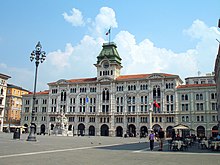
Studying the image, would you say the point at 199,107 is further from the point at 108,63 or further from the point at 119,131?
the point at 108,63

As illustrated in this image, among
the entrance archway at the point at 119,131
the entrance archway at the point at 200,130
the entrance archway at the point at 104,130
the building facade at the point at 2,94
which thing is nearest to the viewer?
the entrance archway at the point at 200,130

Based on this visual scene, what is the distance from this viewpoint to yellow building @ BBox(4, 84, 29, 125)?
96.6 metres

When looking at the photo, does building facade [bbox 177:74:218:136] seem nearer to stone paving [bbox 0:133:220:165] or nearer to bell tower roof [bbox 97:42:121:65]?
bell tower roof [bbox 97:42:121:65]

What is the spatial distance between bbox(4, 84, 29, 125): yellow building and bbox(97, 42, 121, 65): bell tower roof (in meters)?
37.1

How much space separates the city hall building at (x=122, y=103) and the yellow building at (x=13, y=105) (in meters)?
6.47

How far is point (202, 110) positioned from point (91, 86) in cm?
3508

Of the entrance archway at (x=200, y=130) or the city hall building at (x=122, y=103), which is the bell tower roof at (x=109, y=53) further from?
the entrance archway at (x=200, y=130)

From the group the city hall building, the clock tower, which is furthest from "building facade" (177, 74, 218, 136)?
the clock tower

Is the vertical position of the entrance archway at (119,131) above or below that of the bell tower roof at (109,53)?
below

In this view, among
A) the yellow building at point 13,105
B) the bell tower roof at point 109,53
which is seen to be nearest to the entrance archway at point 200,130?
the bell tower roof at point 109,53

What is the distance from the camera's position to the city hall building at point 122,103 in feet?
236

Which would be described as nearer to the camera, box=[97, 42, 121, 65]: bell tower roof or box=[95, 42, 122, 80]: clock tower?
box=[95, 42, 122, 80]: clock tower

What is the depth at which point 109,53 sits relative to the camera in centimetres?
8694

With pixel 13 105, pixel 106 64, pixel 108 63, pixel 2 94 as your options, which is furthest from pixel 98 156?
pixel 13 105
